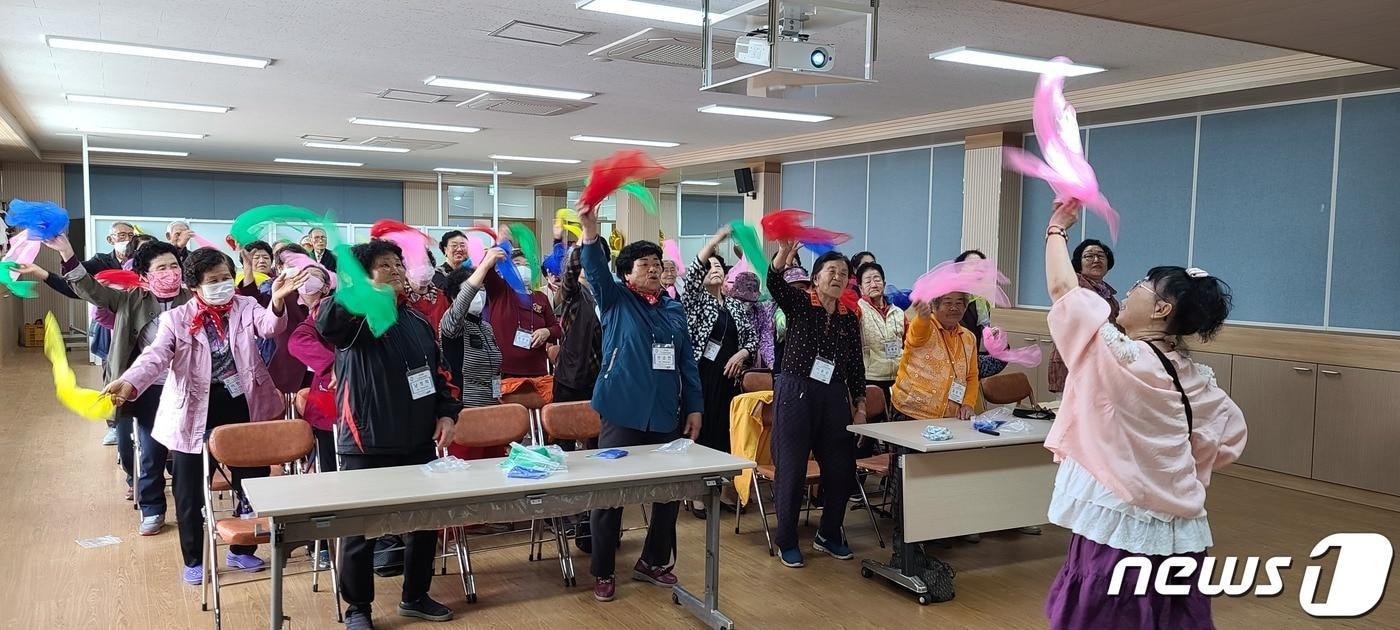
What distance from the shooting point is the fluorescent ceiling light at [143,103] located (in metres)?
9.09

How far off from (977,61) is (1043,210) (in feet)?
10.5

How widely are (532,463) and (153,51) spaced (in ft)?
17.1

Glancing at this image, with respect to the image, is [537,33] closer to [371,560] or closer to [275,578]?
[371,560]

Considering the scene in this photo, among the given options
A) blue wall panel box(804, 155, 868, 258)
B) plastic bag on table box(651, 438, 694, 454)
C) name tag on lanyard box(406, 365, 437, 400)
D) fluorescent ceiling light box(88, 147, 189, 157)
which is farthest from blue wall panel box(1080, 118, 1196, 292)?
fluorescent ceiling light box(88, 147, 189, 157)

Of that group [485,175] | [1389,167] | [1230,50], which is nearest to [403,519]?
[1230,50]

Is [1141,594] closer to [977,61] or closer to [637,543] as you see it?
[637,543]

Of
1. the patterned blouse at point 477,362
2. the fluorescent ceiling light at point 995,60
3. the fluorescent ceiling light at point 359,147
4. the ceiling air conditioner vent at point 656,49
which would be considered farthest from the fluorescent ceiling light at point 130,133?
the fluorescent ceiling light at point 995,60

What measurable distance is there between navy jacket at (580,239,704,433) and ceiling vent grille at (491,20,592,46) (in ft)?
8.00

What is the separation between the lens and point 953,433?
14.8 feet

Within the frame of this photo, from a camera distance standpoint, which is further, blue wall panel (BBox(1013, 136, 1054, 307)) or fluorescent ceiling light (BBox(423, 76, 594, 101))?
blue wall panel (BBox(1013, 136, 1054, 307))

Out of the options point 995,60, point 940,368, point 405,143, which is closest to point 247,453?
point 940,368

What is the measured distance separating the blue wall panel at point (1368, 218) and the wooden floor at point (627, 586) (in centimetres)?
166

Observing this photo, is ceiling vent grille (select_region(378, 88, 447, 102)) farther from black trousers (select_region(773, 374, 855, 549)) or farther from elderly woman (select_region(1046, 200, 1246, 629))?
elderly woman (select_region(1046, 200, 1246, 629))

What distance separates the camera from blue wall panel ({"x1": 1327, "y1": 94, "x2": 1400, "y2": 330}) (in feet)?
21.7
